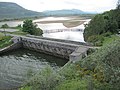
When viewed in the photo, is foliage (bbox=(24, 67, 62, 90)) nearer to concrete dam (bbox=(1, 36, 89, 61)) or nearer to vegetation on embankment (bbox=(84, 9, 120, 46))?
concrete dam (bbox=(1, 36, 89, 61))

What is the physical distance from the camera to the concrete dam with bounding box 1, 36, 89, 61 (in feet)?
182

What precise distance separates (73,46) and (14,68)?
17.5 metres

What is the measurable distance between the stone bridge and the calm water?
225 cm

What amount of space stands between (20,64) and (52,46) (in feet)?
45.1

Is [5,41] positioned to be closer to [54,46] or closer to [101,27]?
[54,46]

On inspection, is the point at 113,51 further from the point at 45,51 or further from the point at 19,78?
the point at 45,51

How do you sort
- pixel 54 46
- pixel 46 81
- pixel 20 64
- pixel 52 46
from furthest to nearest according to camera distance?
1. pixel 52 46
2. pixel 54 46
3. pixel 20 64
4. pixel 46 81

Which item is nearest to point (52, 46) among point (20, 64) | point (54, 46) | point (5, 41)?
point (54, 46)

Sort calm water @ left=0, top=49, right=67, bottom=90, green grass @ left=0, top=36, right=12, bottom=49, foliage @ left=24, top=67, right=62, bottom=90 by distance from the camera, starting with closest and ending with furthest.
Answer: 1. foliage @ left=24, top=67, right=62, bottom=90
2. calm water @ left=0, top=49, right=67, bottom=90
3. green grass @ left=0, top=36, right=12, bottom=49

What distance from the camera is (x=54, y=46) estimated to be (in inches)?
2413

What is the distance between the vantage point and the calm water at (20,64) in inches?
1610

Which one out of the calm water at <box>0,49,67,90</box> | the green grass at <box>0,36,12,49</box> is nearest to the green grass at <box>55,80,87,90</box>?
the calm water at <box>0,49,67,90</box>

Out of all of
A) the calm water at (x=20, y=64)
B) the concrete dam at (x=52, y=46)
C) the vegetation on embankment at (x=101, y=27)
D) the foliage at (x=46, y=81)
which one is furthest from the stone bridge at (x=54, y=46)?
the foliage at (x=46, y=81)

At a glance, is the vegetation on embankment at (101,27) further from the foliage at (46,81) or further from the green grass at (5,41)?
the foliage at (46,81)
